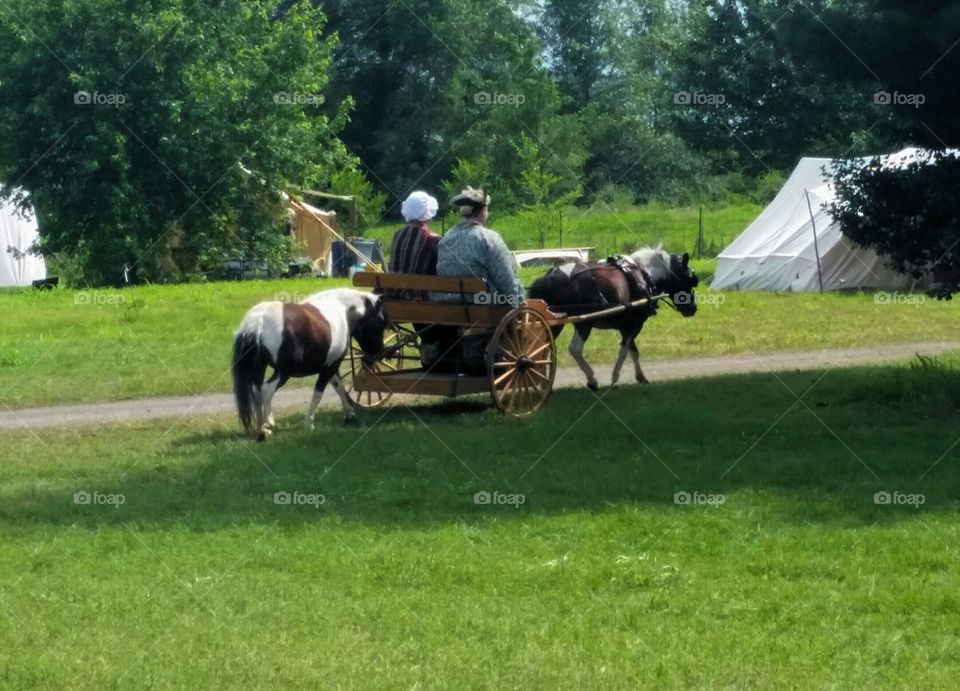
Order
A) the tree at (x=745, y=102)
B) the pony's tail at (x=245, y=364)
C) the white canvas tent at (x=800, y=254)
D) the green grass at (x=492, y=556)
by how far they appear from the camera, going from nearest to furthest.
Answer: the green grass at (x=492, y=556), the pony's tail at (x=245, y=364), the white canvas tent at (x=800, y=254), the tree at (x=745, y=102)

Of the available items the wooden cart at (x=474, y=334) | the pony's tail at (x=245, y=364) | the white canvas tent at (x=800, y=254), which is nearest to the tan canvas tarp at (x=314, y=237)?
the white canvas tent at (x=800, y=254)

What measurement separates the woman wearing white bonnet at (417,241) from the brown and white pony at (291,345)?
53cm

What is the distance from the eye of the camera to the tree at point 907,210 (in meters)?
14.5

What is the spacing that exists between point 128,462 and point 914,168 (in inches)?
311

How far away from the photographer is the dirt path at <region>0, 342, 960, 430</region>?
1627cm

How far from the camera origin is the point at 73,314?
1081 inches

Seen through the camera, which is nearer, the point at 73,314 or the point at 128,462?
the point at 128,462

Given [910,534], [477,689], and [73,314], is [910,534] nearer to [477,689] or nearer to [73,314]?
[477,689]

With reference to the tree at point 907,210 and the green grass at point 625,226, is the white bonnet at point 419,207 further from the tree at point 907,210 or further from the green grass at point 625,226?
the green grass at point 625,226

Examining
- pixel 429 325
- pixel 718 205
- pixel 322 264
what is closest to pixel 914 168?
pixel 429 325

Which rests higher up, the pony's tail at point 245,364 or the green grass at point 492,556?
the pony's tail at point 245,364

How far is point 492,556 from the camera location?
9.30m

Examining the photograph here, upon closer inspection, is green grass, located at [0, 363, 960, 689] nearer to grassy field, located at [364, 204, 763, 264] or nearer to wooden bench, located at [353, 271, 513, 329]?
wooden bench, located at [353, 271, 513, 329]

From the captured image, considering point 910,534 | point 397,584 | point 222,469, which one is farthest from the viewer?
point 222,469
